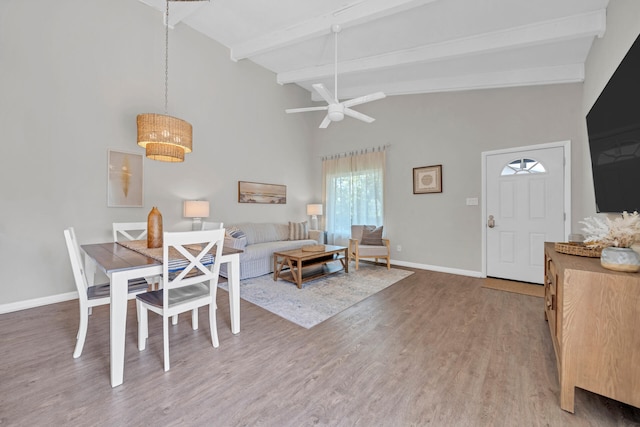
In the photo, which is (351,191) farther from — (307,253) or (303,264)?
(303,264)

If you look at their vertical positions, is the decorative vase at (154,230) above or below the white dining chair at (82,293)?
above

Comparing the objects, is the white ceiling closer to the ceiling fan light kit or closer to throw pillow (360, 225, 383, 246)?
the ceiling fan light kit

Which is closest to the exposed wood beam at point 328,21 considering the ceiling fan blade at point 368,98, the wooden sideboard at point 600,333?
the ceiling fan blade at point 368,98

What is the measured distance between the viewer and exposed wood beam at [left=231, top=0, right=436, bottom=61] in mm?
2875

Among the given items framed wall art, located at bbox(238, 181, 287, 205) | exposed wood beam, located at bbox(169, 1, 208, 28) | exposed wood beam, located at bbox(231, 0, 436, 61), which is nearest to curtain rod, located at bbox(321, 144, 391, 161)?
framed wall art, located at bbox(238, 181, 287, 205)

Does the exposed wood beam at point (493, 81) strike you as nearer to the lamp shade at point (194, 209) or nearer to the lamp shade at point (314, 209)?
the lamp shade at point (314, 209)

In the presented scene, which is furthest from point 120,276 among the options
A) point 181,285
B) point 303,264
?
point 303,264

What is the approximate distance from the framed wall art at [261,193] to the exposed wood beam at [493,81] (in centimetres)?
267

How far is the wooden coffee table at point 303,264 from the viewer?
12.0ft

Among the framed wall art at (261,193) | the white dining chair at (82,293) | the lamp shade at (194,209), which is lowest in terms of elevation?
the white dining chair at (82,293)

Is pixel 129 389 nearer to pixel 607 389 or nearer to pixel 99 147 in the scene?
pixel 607 389

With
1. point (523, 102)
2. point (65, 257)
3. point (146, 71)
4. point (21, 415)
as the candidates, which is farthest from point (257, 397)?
point (523, 102)

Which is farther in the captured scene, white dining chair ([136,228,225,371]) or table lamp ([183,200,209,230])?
table lamp ([183,200,209,230])

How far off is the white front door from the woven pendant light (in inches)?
167
